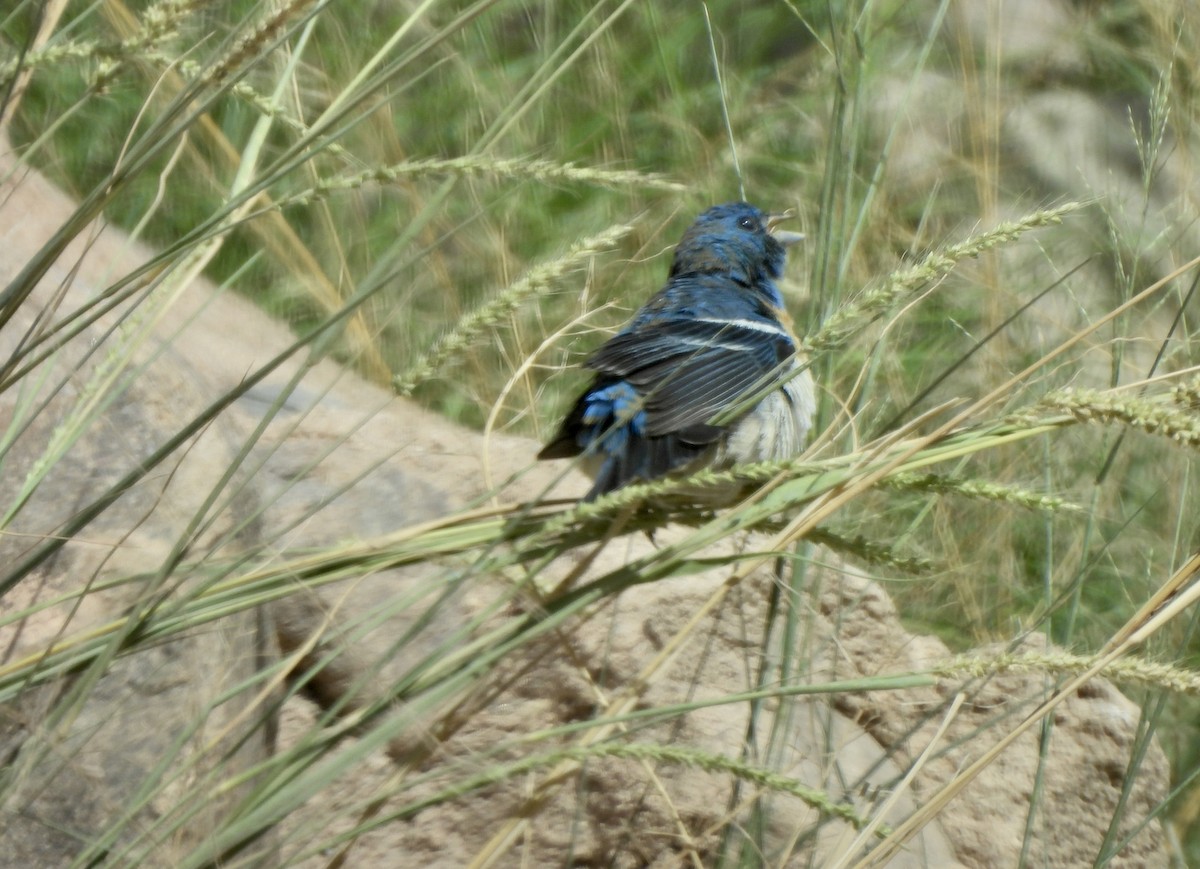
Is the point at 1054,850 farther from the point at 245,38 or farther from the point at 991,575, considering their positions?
the point at 245,38

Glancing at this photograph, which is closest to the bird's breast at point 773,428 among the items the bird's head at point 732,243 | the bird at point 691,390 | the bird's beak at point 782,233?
the bird at point 691,390

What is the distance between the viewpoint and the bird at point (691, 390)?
2.63 metres

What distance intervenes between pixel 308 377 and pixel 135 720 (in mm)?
1949

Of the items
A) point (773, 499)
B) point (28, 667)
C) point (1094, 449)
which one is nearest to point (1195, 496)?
point (1094, 449)

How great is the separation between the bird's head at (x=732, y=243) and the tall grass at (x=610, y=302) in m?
0.20

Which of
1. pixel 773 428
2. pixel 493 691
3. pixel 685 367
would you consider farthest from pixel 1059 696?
pixel 773 428

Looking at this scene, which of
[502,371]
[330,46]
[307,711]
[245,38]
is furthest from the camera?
[330,46]

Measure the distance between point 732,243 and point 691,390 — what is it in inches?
41.1

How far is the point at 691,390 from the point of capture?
2.79m

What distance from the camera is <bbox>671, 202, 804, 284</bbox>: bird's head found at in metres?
3.69

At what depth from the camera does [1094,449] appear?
12.2 ft

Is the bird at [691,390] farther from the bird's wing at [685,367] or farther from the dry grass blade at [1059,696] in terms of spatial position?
the dry grass blade at [1059,696]

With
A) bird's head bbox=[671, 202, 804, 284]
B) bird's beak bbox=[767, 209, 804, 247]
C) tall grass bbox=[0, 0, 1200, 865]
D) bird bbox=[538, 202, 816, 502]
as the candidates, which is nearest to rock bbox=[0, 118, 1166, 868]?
tall grass bbox=[0, 0, 1200, 865]

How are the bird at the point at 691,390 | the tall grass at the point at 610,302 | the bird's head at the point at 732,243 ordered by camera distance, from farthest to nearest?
the bird's head at the point at 732,243, the bird at the point at 691,390, the tall grass at the point at 610,302
